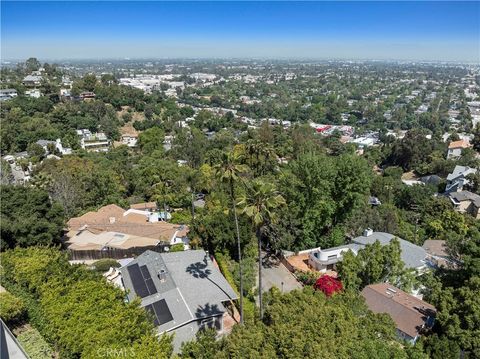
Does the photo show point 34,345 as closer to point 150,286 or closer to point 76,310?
point 76,310

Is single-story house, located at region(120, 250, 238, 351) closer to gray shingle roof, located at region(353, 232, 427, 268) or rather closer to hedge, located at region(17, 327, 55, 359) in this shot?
hedge, located at region(17, 327, 55, 359)

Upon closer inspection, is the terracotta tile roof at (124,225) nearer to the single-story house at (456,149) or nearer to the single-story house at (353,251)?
the single-story house at (353,251)

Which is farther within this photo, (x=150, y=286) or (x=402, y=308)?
(x=150, y=286)

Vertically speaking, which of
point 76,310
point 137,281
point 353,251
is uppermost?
point 76,310

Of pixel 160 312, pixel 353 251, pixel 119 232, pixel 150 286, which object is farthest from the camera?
pixel 119 232

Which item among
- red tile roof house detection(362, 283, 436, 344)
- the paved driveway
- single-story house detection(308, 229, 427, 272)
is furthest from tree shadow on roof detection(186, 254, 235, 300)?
single-story house detection(308, 229, 427, 272)

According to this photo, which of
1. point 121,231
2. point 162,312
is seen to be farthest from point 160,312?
point 121,231

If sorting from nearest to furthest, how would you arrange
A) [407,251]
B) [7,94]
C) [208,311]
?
[208,311]
[407,251]
[7,94]
